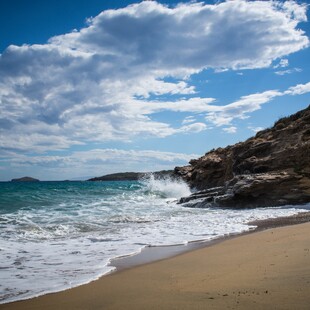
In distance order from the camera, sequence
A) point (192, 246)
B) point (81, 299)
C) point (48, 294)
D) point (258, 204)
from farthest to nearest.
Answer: point (258, 204) → point (192, 246) → point (48, 294) → point (81, 299)

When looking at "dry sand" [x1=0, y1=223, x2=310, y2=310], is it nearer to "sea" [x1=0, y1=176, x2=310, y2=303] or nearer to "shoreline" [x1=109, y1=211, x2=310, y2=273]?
"shoreline" [x1=109, y1=211, x2=310, y2=273]

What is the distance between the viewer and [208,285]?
4609mm

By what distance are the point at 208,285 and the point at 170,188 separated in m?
36.9

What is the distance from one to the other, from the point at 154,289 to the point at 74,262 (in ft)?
9.94

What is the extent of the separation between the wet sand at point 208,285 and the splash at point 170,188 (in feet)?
102

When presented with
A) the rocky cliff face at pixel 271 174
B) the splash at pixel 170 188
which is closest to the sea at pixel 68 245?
Result: the rocky cliff face at pixel 271 174

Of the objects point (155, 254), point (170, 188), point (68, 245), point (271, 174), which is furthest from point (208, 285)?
point (170, 188)

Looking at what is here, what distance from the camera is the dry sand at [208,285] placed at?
380cm

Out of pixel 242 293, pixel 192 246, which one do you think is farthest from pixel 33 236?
pixel 242 293

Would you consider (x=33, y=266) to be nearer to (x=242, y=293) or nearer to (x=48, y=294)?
(x=48, y=294)

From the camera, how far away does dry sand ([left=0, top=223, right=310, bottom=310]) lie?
380 cm

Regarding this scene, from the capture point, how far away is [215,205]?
21.3 metres

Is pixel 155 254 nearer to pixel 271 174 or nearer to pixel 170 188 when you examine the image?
pixel 271 174

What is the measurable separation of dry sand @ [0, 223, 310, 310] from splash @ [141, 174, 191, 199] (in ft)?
102
